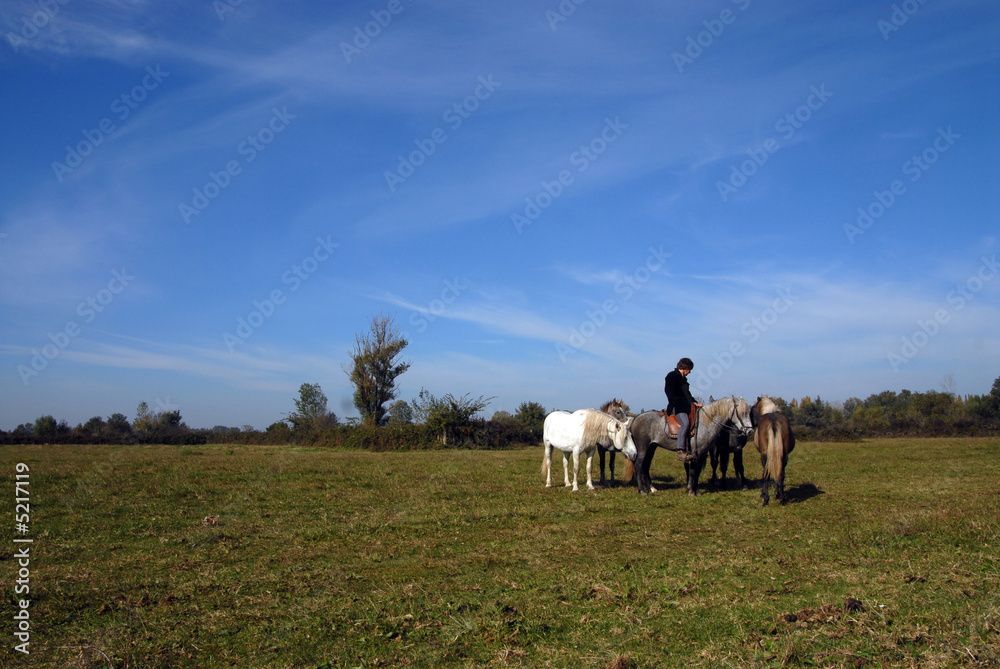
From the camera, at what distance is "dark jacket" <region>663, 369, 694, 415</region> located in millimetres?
11055

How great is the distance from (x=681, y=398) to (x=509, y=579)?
6.30m

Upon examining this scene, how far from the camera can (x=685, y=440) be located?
10.9m

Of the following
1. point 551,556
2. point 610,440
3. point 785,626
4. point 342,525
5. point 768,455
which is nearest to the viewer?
point 785,626

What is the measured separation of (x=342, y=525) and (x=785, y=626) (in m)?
6.17

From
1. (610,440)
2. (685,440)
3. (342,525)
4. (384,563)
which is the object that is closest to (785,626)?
(384,563)

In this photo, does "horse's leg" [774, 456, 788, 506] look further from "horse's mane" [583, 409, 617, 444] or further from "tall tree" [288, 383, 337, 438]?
"tall tree" [288, 383, 337, 438]

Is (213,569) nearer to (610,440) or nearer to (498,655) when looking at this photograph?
(498,655)

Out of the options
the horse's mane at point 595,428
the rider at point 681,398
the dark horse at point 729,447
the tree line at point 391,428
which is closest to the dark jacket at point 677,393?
the rider at point 681,398

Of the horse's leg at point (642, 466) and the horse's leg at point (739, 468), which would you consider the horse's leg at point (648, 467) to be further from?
the horse's leg at point (739, 468)

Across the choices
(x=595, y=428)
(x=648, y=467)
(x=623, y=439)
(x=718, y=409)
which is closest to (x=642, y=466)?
(x=648, y=467)

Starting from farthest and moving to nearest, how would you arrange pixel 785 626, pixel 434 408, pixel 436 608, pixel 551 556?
pixel 434 408, pixel 551 556, pixel 436 608, pixel 785 626

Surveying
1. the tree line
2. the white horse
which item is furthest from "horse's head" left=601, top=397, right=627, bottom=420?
the tree line

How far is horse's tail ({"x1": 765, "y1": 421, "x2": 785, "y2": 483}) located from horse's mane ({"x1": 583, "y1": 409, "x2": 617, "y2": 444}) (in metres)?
3.22

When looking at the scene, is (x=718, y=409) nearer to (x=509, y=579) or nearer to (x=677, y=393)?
(x=677, y=393)
